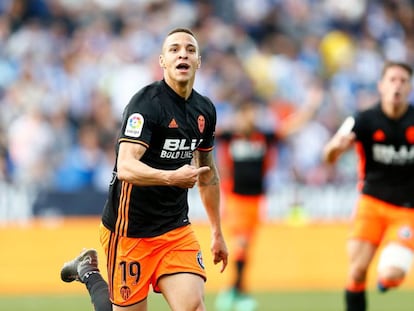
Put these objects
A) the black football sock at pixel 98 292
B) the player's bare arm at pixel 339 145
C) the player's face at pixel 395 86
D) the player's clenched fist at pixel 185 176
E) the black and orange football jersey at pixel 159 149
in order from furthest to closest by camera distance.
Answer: the player's face at pixel 395 86, the player's bare arm at pixel 339 145, the black football sock at pixel 98 292, the black and orange football jersey at pixel 159 149, the player's clenched fist at pixel 185 176

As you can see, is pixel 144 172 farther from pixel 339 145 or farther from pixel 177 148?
pixel 339 145

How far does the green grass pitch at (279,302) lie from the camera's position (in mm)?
13500

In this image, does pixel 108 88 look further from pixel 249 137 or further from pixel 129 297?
pixel 129 297

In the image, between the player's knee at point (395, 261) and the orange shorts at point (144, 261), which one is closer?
the orange shorts at point (144, 261)

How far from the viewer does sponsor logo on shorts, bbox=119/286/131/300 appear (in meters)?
8.03

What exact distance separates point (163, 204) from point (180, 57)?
3.70 feet

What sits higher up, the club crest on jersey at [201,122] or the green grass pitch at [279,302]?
the club crest on jersey at [201,122]

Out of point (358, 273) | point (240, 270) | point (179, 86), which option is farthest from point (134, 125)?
point (240, 270)

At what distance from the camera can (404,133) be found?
1056 cm

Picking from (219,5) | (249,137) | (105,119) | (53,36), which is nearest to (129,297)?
(249,137)

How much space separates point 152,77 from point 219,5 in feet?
11.8

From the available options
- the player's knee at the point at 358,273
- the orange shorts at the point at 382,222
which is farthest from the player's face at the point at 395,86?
the player's knee at the point at 358,273

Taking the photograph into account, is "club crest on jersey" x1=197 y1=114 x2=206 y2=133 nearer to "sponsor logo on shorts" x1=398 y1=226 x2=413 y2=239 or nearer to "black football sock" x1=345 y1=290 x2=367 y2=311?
"black football sock" x1=345 y1=290 x2=367 y2=311

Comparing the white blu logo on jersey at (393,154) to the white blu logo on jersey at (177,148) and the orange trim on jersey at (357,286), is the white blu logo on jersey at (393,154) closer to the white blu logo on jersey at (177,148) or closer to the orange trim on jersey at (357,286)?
the orange trim on jersey at (357,286)
